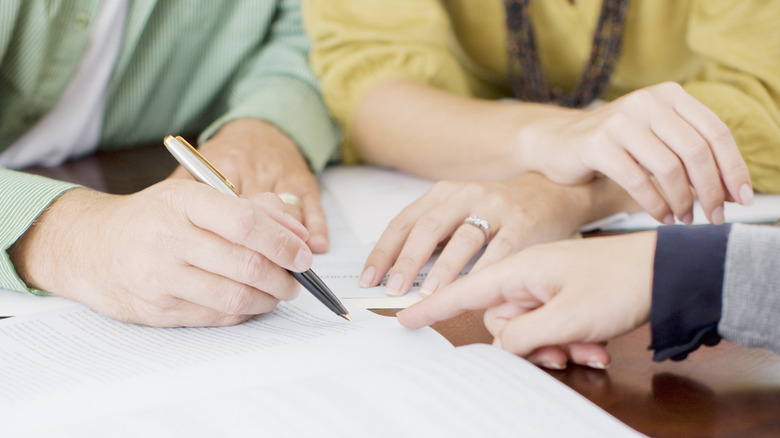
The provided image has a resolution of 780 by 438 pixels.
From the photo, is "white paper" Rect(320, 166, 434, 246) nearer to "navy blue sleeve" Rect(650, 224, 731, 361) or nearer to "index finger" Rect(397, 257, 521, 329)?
"index finger" Rect(397, 257, 521, 329)

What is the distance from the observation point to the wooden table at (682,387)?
459 millimetres

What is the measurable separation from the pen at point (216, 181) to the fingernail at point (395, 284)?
0.24 ft

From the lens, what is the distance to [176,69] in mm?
1243

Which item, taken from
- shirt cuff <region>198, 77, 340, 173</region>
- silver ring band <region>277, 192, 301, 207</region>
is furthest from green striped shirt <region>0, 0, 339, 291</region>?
silver ring band <region>277, 192, 301, 207</region>

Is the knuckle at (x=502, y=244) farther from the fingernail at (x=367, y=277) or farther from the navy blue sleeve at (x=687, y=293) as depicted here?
the navy blue sleeve at (x=687, y=293)

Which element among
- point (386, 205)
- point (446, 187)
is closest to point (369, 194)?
point (386, 205)

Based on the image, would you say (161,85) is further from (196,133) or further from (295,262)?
(295,262)

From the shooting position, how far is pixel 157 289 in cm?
59

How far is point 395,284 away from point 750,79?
2.02ft

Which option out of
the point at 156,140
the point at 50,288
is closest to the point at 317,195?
the point at 50,288

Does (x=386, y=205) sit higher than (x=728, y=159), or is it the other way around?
(x=728, y=159)

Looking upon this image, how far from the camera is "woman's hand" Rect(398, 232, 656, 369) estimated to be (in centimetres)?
51

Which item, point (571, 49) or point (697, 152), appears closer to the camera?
point (697, 152)

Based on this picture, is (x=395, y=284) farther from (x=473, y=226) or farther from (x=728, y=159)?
(x=728, y=159)
